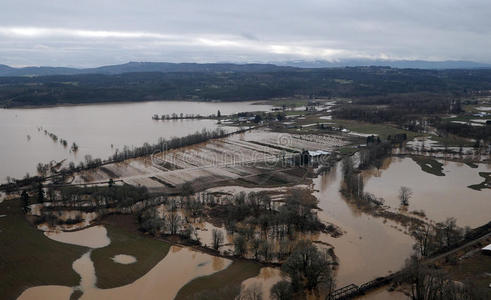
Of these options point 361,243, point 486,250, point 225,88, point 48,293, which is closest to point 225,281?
point 48,293

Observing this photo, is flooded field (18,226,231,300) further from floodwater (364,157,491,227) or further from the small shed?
floodwater (364,157,491,227)

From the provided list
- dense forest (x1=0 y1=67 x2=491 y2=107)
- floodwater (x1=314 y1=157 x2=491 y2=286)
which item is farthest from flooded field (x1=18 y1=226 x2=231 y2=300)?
dense forest (x1=0 y1=67 x2=491 y2=107)

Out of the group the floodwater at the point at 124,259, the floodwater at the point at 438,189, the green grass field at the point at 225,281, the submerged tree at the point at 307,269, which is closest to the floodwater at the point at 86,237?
the floodwater at the point at 124,259

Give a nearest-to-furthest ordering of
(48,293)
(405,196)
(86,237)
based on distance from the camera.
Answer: (48,293) < (86,237) < (405,196)

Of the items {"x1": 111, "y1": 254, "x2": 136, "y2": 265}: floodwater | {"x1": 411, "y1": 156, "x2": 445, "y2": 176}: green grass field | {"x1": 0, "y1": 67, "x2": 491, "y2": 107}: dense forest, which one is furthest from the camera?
{"x1": 0, "y1": 67, "x2": 491, "y2": 107}: dense forest

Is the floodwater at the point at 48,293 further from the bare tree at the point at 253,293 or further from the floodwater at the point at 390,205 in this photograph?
the floodwater at the point at 390,205

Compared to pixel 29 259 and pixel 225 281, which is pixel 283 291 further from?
pixel 29 259
